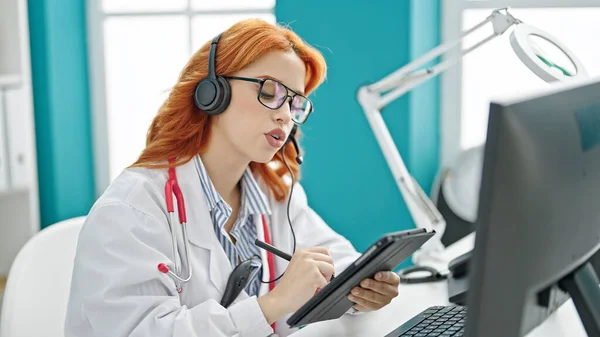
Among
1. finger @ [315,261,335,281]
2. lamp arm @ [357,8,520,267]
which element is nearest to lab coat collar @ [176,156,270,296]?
finger @ [315,261,335,281]

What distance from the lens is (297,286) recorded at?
1.29 meters

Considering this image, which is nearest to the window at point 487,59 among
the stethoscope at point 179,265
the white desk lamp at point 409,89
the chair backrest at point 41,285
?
the white desk lamp at point 409,89

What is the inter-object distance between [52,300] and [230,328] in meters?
0.43

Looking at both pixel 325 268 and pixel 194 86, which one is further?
pixel 194 86

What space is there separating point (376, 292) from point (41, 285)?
0.63 meters

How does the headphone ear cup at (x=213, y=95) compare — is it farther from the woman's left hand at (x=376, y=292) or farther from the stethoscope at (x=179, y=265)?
the woman's left hand at (x=376, y=292)

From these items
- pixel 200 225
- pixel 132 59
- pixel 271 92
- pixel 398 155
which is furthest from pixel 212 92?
pixel 132 59

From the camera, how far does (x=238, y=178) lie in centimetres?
159

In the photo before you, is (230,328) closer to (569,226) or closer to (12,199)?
(569,226)

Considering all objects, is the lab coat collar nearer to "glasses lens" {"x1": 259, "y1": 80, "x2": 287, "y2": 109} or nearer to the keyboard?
"glasses lens" {"x1": 259, "y1": 80, "x2": 287, "y2": 109}

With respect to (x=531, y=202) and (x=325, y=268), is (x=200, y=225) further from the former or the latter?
(x=531, y=202)

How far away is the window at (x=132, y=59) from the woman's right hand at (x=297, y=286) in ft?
5.74

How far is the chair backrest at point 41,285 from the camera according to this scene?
1.45 metres

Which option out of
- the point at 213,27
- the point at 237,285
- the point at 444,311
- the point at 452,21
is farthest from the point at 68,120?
the point at 444,311
